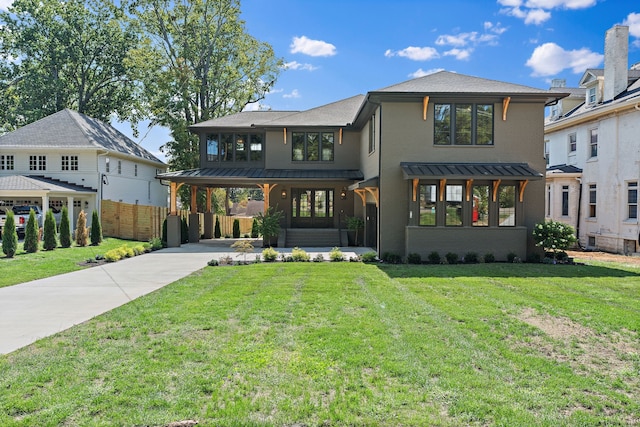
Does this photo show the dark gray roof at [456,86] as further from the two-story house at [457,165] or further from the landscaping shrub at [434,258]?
the landscaping shrub at [434,258]

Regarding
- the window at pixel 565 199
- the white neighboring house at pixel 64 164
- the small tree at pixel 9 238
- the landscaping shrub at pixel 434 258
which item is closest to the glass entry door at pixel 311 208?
the landscaping shrub at pixel 434 258

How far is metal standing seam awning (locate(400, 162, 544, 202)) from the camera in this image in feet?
44.1

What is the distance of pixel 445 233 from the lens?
1394 cm

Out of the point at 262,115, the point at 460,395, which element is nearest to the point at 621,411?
the point at 460,395

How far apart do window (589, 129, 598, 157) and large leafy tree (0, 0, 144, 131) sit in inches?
1108

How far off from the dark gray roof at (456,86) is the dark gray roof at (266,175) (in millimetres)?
5226

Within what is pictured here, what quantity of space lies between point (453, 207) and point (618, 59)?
12.4 m

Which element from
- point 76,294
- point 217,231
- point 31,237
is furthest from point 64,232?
point 76,294

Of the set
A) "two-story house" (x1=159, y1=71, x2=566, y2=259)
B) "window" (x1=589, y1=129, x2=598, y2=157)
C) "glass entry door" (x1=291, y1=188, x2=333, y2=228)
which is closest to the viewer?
"two-story house" (x1=159, y1=71, x2=566, y2=259)

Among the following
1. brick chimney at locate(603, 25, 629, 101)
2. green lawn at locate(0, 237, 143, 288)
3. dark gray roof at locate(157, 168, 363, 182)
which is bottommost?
green lawn at locate(0, 237, 143, 288)

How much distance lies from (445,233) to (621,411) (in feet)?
34.4

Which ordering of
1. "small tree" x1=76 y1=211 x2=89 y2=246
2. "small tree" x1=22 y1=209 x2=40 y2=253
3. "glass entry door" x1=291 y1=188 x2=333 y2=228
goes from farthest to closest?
"glass entry door" x1=291 y1=188 x2=333 y2=228 < "small tree" x1=76 y1=211 x2=89 y2=246 < "small tree" x1=22 y1=209 x2=40 y2=253

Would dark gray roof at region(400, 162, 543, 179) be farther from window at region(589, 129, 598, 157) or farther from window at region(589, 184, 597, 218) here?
window at region(589, 129, 598, 157)

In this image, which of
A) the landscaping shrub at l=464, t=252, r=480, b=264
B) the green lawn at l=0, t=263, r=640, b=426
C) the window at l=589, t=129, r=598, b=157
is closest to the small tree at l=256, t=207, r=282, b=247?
the landscaping shrub at l=464, t=252, r=480, b=264
